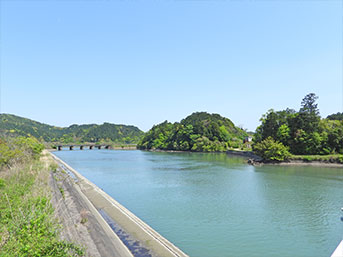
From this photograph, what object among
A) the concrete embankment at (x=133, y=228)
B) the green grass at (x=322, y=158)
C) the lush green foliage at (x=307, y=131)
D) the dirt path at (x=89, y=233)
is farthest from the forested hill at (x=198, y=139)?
the dirt path at (x=89, y=233)

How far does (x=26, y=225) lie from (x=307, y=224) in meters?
18.2

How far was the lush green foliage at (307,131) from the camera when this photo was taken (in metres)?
53.9

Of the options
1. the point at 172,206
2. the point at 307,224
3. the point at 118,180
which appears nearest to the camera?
the point at 307,224

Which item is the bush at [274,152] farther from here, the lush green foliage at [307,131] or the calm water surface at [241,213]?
the calm water surface at [241,213]

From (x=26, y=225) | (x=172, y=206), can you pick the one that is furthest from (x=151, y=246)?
(x=172, y=206)

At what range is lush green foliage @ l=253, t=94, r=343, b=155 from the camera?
5391 centimetres

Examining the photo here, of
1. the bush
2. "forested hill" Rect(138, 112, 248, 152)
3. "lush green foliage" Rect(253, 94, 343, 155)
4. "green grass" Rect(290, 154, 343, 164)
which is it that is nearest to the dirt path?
the bush

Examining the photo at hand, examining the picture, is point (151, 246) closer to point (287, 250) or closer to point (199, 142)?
point (287, 250)

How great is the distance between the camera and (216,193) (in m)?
26.9

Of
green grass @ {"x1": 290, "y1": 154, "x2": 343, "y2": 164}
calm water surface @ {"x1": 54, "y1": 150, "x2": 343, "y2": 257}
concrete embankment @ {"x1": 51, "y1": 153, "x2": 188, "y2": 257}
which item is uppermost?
green grass @ {"x1": 290, "y1": 154, "x2": 343, "y2": 164}

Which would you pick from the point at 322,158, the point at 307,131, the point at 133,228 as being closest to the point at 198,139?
the point at 307,131

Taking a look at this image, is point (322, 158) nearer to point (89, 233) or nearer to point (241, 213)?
point (241, 213)

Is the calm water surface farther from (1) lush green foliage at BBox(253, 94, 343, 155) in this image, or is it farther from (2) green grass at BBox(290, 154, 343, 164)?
(1) lush green foliage at BBox(253, 94, 343, 155)

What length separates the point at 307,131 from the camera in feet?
185
